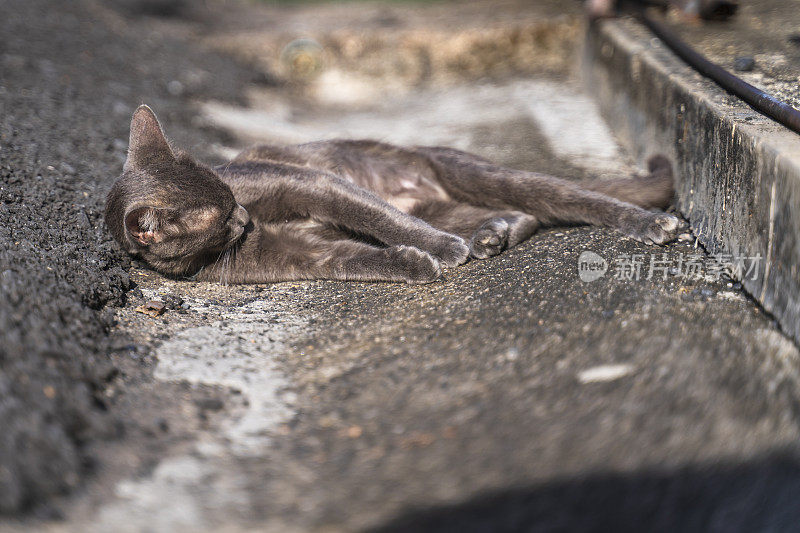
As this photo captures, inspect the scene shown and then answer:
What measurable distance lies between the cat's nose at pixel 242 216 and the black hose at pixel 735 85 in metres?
1.72

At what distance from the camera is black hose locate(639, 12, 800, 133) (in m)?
2.04

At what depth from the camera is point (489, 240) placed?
244 cm

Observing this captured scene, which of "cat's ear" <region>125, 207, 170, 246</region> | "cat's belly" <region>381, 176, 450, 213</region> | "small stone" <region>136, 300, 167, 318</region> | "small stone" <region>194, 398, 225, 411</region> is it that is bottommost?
"small stone" <region>136, 300, 167, 318</region>

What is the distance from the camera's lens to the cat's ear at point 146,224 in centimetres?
224

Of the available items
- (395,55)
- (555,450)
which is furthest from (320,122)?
(555,450)

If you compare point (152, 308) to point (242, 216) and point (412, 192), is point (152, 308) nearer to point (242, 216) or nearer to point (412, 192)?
point (242, 216)

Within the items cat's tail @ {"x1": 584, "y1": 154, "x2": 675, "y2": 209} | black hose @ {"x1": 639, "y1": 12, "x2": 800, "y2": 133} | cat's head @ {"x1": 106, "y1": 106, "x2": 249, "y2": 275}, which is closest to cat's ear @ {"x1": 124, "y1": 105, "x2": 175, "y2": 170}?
cat's head @ {"x1": 106, "y1": 106, "x2": 249, "y2": 275}

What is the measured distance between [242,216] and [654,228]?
138 cm

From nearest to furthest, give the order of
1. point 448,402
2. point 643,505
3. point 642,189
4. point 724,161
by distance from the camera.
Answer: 1. point 643,505
2. point 448,402
3. point 724,161
4. point 642,189

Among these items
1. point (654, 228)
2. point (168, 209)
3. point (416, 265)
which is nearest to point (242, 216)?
point (168, 209)

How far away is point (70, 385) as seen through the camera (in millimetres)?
1637

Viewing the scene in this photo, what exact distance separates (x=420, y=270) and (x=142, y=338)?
885mm

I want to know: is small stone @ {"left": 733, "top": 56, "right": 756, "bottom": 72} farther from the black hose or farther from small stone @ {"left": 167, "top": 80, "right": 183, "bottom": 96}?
small stone @ {"left": 167, "top": 80, "right": 183, "bottom": 96}

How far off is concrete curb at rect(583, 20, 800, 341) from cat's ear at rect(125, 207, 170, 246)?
178 centimetres
